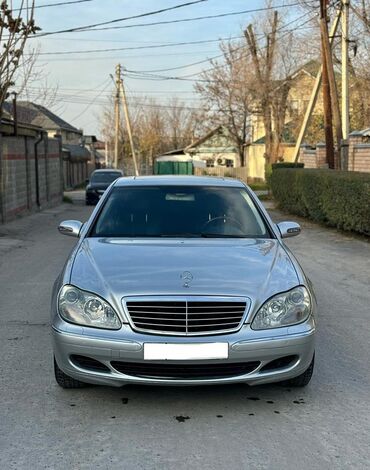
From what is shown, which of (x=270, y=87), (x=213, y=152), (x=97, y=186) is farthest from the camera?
(x=213, y=152)

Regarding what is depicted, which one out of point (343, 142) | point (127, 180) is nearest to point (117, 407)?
point (127, 180)

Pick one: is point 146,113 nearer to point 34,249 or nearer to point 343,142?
point 343,142

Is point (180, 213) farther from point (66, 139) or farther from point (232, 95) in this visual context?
point (66, 139)

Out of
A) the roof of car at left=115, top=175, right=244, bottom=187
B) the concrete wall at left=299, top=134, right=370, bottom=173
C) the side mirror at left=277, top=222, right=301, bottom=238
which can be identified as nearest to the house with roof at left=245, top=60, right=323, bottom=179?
the concrete wall at left=299, top=134, right=370, bottom=173

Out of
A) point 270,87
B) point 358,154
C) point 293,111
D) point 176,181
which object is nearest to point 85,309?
point 176,181

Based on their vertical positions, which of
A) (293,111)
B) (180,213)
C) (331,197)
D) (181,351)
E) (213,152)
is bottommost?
(181,351)

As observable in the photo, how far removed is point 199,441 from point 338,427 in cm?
89

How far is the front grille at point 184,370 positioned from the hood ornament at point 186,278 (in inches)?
20.3

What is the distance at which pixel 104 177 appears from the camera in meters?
27.4

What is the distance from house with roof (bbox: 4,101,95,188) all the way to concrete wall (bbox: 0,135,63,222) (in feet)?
40.0

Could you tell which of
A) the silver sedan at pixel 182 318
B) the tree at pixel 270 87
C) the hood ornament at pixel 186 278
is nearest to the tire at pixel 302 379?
Result: the silver sedan at pixel 182 318

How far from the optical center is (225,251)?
4.36 meters

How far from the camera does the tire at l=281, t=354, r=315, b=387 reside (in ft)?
13.7

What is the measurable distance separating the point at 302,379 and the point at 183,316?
3.64ft
